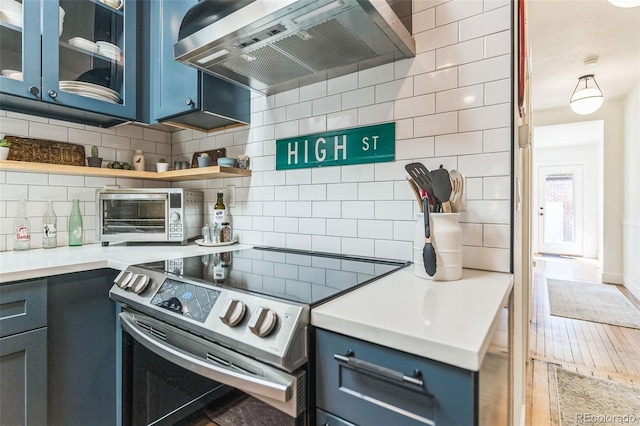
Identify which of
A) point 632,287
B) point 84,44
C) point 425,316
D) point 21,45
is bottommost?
point 632,287

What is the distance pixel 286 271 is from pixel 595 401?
1.91m

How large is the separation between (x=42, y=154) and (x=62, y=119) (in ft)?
0.70

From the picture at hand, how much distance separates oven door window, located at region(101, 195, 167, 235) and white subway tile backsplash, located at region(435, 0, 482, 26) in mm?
1573

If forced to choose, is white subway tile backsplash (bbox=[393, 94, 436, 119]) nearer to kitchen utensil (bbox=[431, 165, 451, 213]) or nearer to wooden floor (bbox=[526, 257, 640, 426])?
kitchen utensil (bbox=[431, 165, 451, 213])

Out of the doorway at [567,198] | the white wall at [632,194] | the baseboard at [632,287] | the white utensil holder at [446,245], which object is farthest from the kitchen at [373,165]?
the doorway at [567,198]

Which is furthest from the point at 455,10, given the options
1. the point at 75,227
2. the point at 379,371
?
the point at 75,227

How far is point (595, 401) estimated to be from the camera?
174 cm

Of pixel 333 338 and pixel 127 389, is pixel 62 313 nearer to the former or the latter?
pixel 127 389

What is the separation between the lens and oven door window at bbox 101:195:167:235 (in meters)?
1.71

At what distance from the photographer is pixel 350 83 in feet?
4.65

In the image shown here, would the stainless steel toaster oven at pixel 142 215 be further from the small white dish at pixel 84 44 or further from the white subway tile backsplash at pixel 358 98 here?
the white subway tile backsplash at pixel 358 98

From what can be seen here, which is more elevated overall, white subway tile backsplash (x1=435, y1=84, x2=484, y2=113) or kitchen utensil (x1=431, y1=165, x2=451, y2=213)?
white subway tile backsplash (x1=435, y1=84, x2=484, y2=113)

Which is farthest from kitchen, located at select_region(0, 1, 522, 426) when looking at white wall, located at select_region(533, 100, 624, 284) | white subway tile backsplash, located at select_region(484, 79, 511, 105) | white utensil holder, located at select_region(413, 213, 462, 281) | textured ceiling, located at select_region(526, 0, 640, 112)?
white wall, located at select_region(533, 100, 624, 284)

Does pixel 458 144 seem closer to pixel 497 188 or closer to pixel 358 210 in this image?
pixel 497 188
